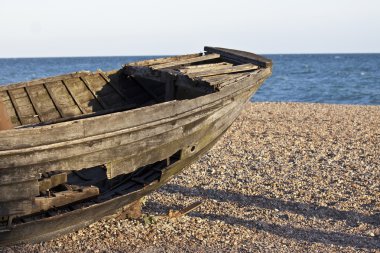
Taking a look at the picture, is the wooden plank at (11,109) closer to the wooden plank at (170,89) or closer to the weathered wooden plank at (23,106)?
the weathered wooden plank at (23,106)

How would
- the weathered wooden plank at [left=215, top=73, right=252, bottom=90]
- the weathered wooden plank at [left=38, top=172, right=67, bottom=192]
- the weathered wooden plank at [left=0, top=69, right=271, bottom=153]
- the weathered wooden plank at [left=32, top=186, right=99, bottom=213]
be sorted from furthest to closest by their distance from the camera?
the weathered wooden plank at [left=215, top=73, right=252, bottom=90] < the weathered wooden plank at [left=38, top=172, right=67, bottom=192] < the weathered wooden plank at [left=32, top=186, right=99, bottom=213] < the weathered wooden plank at [left=0, top=69, right=271, bottom=153]

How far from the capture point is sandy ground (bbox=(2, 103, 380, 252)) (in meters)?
7.36

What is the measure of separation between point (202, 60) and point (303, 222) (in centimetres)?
407

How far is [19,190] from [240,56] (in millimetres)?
5914

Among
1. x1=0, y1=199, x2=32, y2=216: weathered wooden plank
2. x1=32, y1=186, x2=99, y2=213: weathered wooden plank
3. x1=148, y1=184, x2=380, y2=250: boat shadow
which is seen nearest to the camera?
x1=0, y1=199, x2=32, y2=216: weathered wooden plank

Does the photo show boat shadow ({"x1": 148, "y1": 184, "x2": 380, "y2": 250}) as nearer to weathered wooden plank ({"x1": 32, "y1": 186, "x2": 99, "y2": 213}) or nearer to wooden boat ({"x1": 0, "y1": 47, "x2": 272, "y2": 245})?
wooden boat ({"x1": 0, "y1": 47, "x2": 272, "y2": 245})

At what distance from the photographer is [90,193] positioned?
6840mm

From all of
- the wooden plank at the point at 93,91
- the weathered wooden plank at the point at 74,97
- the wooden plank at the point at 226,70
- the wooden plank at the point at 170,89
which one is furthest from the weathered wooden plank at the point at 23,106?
the wooden plank at the point at 226,70

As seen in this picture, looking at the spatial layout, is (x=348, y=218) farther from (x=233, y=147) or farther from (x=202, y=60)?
(x=233, y=147)

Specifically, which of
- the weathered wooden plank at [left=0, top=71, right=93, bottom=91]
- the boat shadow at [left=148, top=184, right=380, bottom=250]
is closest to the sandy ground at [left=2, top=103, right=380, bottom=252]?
the boat shadow at [left=148, top=184, right=380, bottom=250]

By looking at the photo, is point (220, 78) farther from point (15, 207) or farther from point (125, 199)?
point (15, 207)

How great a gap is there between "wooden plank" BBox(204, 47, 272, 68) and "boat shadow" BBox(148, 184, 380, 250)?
2.63 meters

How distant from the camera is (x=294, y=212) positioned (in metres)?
8.74

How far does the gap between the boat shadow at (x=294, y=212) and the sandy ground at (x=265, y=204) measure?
2cm
